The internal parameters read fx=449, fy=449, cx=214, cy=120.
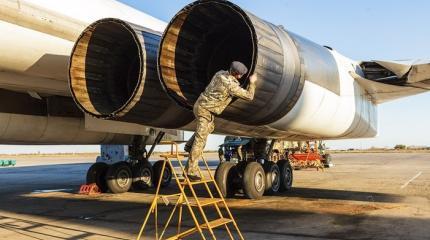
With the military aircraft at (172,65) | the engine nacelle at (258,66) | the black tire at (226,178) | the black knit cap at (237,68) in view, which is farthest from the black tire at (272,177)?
the black knit cap at (237,68)

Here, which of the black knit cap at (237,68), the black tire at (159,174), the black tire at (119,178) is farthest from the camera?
the black tire at (159,174)

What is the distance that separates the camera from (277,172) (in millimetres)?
12812

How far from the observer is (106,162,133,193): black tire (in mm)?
13555

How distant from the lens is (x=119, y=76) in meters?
7.94

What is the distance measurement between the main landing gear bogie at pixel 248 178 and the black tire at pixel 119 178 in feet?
11.9

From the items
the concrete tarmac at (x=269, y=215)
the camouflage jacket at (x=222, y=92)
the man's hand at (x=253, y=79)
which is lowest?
the concrete tarmac at (x=269, y=215)

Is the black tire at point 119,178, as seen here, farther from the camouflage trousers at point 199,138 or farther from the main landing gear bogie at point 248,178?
the camouflage trousers at point 199,138

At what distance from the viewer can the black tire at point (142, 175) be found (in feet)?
47.9

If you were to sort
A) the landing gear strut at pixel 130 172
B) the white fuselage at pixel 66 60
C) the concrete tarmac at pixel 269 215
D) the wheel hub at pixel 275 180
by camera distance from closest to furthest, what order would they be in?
the white fuselage at pixel 66 60 → the concrete tarmac at pixel 269 215 → the wheel hub at pixel 275 180 → the landing gear strut at pixel 130 172

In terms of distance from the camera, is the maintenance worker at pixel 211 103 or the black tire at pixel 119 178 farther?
the black tire at pixel 119 178

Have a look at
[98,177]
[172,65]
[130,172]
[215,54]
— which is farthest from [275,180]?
[172,65]

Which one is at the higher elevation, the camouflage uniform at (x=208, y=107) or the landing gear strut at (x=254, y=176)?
the camouflage uniform at (x=208, y=107)

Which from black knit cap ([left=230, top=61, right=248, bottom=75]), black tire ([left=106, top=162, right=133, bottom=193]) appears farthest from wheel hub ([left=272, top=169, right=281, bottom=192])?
black knit cap ([left=230, top=61, right=248, bottom=75])

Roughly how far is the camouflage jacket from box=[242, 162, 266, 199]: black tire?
5.30 metres
